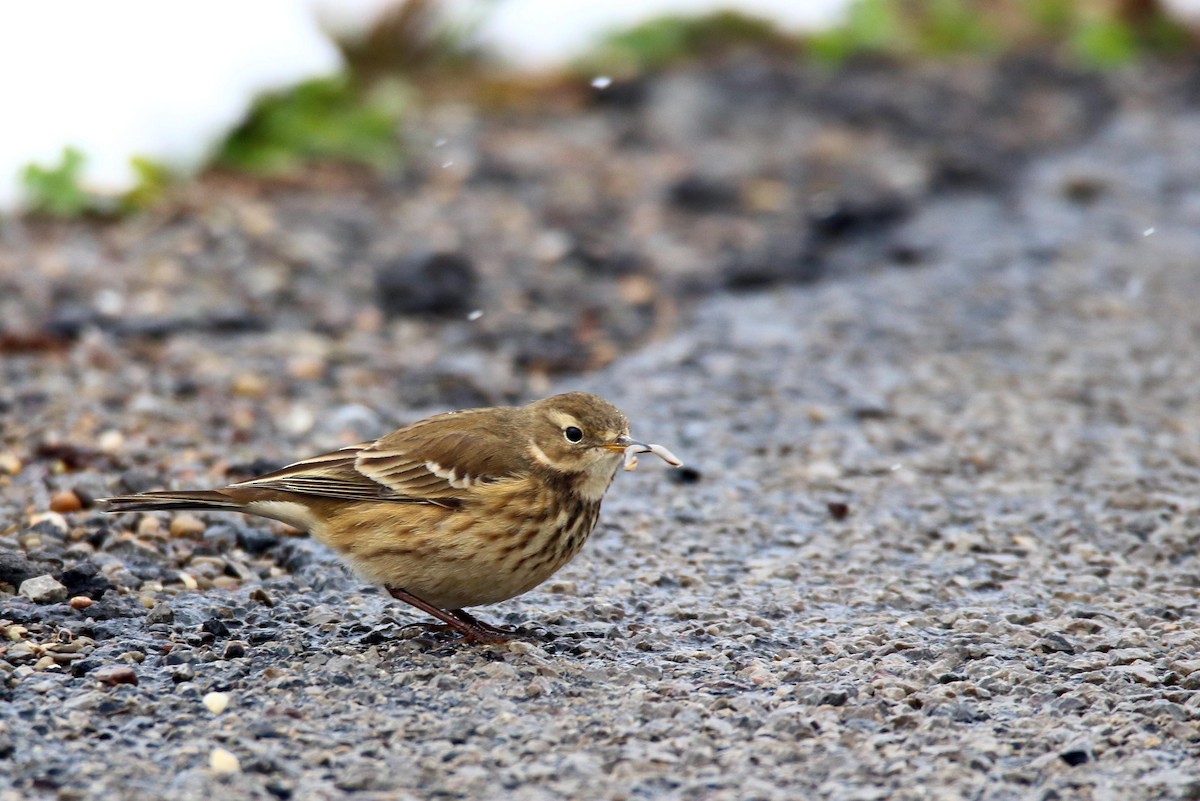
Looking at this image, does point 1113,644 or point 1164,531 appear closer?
point 1113,644

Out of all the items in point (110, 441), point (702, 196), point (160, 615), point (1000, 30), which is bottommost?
point (160, 615)

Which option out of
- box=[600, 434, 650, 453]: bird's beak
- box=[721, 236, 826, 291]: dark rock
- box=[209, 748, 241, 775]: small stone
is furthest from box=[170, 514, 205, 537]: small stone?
box=[721, 236, 826, 291]: dark rock

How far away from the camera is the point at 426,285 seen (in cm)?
916

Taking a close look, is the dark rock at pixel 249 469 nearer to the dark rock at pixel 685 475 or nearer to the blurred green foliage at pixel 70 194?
the dark rock at pixel 685 475

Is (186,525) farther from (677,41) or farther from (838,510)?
(677,41)

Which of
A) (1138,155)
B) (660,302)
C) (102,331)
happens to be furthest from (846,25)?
(102,331)

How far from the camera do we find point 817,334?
8.70 metres

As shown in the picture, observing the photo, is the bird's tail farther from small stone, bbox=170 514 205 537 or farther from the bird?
small stone, bbox=170 514 205 537

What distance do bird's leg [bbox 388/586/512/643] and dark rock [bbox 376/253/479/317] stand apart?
4.05 metres

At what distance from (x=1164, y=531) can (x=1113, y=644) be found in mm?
1294

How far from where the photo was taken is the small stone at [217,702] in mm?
4395

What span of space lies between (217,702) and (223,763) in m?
0.44

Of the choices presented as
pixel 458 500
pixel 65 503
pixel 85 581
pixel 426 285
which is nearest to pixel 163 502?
pixel 85 581

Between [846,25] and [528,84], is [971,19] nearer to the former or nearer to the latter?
[846,25]
